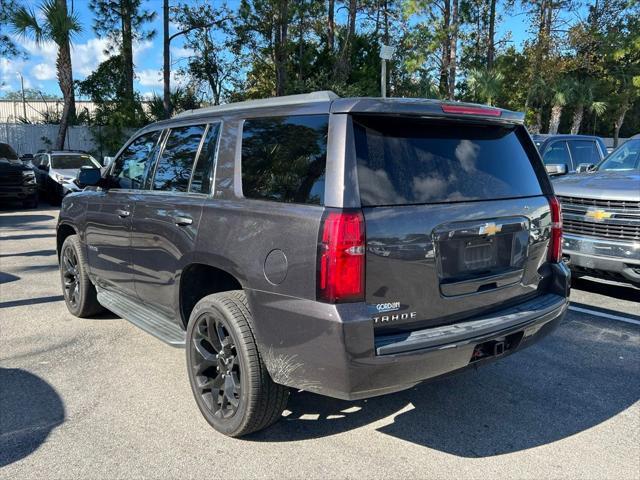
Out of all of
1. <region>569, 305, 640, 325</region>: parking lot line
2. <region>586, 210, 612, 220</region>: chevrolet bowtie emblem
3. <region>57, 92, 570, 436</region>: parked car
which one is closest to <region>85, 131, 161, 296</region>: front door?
<region>57, 92, 570, 436</region>: parked car

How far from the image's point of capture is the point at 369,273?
268cm

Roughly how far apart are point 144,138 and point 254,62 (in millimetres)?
22074

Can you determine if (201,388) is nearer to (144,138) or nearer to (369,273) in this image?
(369,273)

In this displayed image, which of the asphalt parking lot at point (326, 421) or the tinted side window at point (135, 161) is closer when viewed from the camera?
the asphalt parking lot at point (326, 421)

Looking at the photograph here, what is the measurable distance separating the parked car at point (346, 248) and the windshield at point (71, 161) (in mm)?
13577

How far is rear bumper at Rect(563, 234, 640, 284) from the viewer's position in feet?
19.0

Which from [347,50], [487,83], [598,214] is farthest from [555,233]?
[487,83]

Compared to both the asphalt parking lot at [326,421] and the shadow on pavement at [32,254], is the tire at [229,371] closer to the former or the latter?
the asphalt parking lot at [326,421]

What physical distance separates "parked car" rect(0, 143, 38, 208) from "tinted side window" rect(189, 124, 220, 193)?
1284cm

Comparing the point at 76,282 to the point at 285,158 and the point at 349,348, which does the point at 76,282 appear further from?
the point at 349,348

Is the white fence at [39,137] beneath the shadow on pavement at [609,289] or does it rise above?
above

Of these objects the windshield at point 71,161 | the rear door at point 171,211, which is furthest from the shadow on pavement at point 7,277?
the windshield at point 71,161

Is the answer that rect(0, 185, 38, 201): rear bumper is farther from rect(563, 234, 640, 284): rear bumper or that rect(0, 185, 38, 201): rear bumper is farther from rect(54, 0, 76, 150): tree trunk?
rect(563, 234, 640, 284): rear bumper

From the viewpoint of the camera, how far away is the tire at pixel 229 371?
10.0 ft
